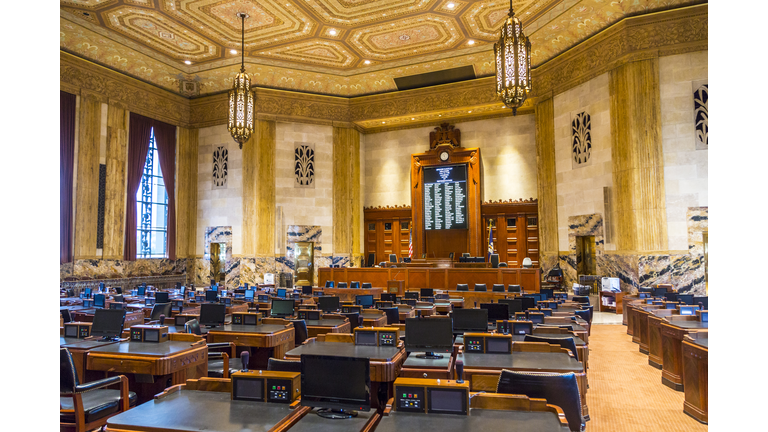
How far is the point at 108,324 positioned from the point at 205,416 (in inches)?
126

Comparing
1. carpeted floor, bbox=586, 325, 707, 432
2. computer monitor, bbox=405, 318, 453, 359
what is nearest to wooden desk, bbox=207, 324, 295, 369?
computer monitor, bbox=405, 318, 453, 359

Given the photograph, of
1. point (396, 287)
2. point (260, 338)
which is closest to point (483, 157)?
point (396, 287)

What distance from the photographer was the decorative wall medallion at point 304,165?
699 inches

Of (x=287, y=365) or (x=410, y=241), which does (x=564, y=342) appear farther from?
(x=410, y=241)

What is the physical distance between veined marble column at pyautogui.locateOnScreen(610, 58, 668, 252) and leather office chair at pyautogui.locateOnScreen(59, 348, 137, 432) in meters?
12.0

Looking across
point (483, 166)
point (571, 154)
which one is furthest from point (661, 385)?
point (483, 166)

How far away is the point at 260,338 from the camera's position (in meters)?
5.30

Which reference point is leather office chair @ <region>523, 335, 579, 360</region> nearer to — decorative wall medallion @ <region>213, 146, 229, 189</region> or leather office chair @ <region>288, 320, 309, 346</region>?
leather office chair @ <region>288, 320, 309, 346</region>

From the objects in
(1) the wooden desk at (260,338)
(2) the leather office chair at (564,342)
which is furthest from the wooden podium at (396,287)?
(2) the leather office chair at (564,342)

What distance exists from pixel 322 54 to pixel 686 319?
44.6 ft

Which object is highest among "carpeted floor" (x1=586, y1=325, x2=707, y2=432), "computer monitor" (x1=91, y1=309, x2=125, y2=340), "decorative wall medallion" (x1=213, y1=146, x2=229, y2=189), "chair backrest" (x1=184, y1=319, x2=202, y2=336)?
"decorative wall medallion" (x1=213, y1=146, x2=229, y2=189)

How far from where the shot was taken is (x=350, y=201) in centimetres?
1833

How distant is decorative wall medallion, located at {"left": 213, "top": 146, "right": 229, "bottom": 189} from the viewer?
1755 centimetres

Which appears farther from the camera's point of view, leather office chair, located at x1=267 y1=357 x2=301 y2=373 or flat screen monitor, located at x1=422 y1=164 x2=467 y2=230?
flat screen monitor, located at x1=422 y1=164 x2=467 y2=230
